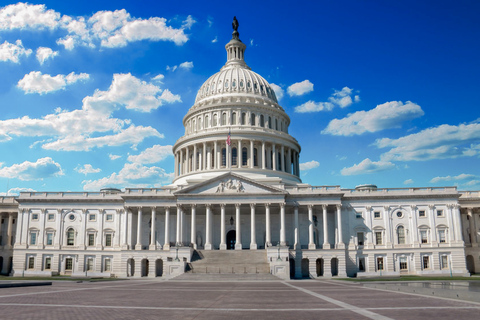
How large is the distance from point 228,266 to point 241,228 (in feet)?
56.1

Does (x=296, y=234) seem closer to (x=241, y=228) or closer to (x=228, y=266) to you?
(x=241, y=228)

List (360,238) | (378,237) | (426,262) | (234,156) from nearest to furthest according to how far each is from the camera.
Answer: (426,262) → (378,237) → (360,238) → (234,156)

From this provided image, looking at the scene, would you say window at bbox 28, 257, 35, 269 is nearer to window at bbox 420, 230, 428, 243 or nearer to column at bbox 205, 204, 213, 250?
column at bbox 205, 204, 213, 250

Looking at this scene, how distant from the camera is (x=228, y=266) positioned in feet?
192

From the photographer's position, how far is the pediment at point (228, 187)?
227 feet

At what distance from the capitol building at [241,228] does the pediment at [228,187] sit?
17 cm

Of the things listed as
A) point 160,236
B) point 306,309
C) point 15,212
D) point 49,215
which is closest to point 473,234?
point 160,236

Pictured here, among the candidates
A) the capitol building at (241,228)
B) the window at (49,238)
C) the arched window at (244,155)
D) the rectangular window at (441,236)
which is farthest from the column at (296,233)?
the window at (49,238)

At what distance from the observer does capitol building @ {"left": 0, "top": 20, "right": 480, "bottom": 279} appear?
224 ft

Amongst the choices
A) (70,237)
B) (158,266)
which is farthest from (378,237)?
(70,237)

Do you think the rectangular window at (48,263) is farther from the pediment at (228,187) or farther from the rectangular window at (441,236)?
the rectangular window at (441,236)

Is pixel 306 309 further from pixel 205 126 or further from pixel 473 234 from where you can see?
pixel 205 126

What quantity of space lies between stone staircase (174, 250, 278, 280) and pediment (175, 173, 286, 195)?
10032mm

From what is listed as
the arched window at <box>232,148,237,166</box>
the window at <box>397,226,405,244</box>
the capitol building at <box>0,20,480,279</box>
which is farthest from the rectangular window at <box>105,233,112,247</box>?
the window at <box>397,226,405,244</box>
